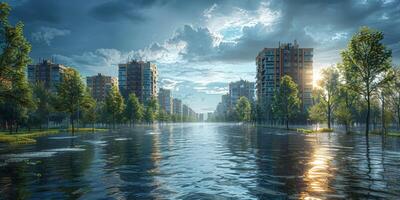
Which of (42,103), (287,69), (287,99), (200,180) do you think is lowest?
(200,180)

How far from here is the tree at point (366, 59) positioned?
2199 inches

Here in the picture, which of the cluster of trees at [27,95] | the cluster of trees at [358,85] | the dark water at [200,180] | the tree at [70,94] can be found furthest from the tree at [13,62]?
the cluster of trees at [358,85]

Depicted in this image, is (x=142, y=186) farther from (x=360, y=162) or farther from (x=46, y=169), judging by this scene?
(x=360, y=162)

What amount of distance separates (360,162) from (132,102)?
435ft

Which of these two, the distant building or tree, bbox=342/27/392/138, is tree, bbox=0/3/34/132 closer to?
tree, bbox=342/27/392/138

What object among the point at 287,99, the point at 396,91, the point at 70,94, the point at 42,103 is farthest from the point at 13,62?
the point at 287,99

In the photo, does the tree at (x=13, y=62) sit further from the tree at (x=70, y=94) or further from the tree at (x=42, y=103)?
the tree at (x=42, y=103)

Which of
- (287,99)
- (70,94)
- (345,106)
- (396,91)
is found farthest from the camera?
(287,99)

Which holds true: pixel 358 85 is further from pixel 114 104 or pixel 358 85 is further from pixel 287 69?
pixel 287 69

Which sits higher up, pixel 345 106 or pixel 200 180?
pixel 345 106

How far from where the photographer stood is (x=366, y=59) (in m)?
56.7

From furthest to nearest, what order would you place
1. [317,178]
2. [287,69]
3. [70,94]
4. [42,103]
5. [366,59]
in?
[287,69] → [42,103] → [70,94] → [366,59] → [317,178]

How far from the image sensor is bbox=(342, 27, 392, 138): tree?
55.8 m

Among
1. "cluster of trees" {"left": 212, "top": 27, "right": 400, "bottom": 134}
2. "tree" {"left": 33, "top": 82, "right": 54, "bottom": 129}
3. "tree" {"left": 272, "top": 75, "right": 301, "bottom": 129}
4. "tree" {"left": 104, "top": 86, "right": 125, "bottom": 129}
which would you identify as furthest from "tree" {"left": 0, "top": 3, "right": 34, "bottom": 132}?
"tree" {"left": 272, "top": 75, "right": 301, "bottom": 129}
